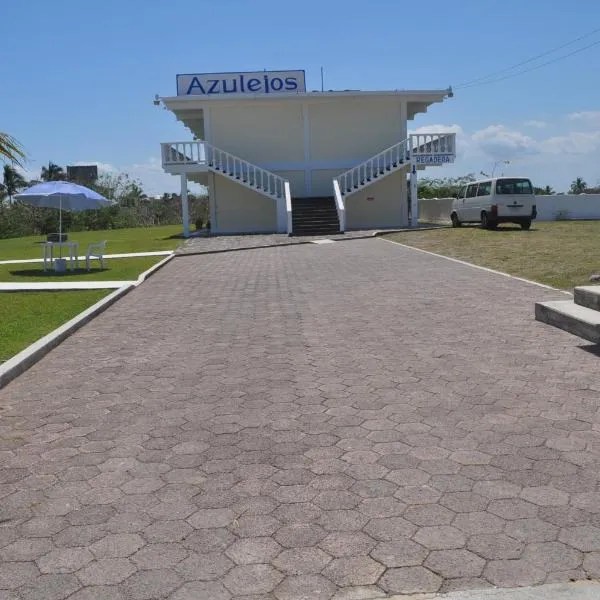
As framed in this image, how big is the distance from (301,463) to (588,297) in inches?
198

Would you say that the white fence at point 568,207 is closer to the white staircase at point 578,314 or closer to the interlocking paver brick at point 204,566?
the white staircase at point 578,314

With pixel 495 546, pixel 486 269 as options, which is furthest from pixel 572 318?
pixel 486 269

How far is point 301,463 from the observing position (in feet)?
14.1

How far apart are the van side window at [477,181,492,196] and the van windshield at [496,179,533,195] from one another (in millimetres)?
396

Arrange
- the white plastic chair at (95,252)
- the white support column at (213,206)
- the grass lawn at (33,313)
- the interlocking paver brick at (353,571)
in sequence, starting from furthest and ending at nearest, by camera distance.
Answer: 1. the white support column at (213,206)
2. the white plastic chair at (95,252)
3. the grass lawn at (33,313)
4. the interlocking paver brick at (353,571)

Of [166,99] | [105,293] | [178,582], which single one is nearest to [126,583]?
[178,582]

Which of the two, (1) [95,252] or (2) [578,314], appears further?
(1) [95,252]

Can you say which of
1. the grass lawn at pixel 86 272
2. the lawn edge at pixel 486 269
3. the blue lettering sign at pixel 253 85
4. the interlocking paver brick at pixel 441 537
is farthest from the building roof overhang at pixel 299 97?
the interlocking paver brick at pixel 441 537

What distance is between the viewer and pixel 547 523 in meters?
3.48

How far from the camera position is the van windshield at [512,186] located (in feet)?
81.4

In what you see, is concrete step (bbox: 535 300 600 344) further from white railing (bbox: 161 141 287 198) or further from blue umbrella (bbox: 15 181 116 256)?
white railing (bbox: 161 141 287 198)

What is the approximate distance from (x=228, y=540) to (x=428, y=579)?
3.19ft

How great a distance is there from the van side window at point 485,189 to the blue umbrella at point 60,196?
14.1m

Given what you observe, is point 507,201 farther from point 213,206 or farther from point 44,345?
point 44,345
